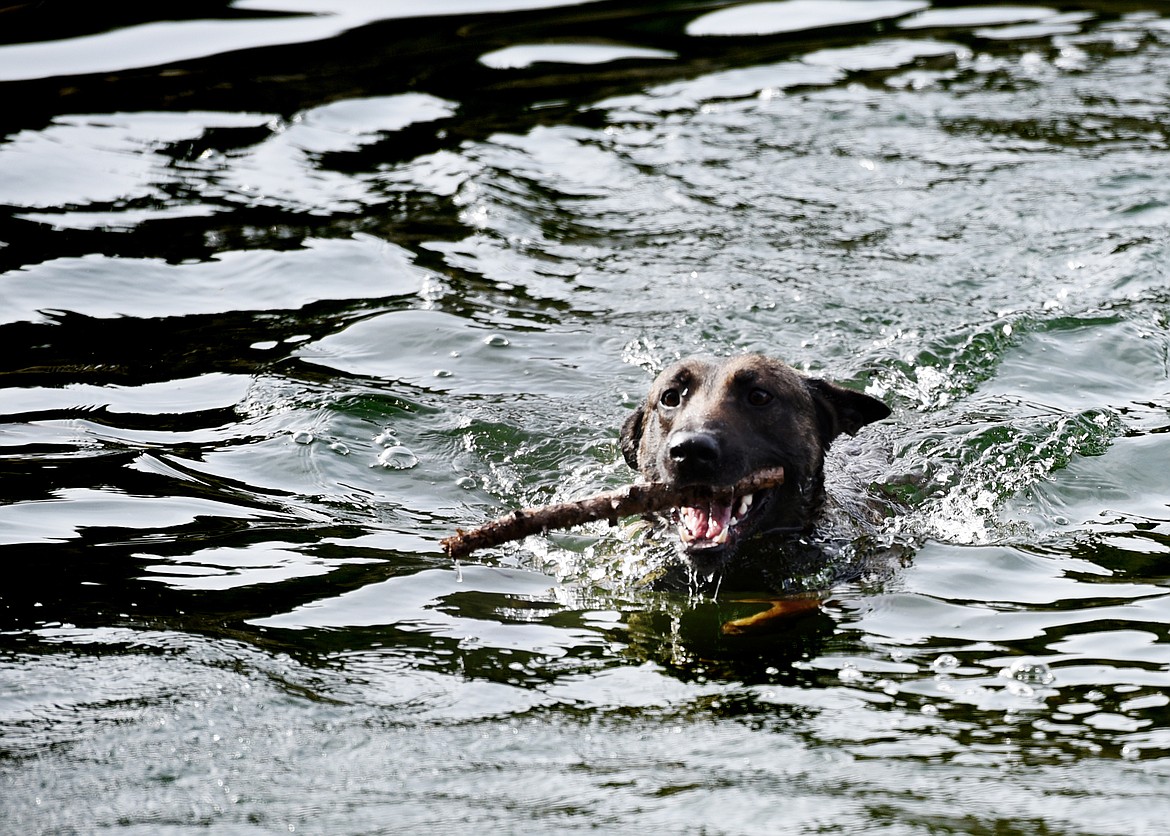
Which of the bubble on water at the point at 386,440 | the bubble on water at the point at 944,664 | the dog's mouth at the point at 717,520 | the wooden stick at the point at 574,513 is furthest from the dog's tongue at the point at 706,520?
the bubble on water at the point at 386,440

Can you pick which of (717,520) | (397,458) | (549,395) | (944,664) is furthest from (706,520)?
(549,395)

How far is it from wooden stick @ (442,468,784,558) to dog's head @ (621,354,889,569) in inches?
4.7

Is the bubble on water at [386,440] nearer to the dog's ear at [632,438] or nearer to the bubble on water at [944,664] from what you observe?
the dog's ear at [632,438]

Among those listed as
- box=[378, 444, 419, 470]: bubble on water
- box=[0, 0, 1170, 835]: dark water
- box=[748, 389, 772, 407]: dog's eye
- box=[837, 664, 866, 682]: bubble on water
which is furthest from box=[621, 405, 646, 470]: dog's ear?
box=[837, 664, 866, 682]: bubble on water

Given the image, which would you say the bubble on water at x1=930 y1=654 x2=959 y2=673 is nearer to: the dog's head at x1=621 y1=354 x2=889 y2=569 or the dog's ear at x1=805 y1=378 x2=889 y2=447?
the dog's head at x1=621 y1=354 x2=889 y2=569

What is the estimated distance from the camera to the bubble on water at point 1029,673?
4820 mm

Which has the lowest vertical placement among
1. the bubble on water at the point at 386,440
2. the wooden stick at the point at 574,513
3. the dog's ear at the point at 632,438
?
the bubble on water at the point at 386,440

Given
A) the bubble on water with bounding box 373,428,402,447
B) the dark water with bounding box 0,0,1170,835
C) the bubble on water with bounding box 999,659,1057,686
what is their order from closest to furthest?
the dark water with bounding box 0,0,1170,835, the bubble on water with bounding box 999,659,1057,686, the bubble on water with bounding box 373,428,402,447

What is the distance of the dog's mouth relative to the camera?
5816mm

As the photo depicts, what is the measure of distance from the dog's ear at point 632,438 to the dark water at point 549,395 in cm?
60

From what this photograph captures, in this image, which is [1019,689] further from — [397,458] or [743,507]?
[397,458]

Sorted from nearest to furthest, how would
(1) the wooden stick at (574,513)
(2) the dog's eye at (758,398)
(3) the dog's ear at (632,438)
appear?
(1) the wooden stick at (574,513) < (2) the dog's eye at (758,398) < (3) the dog's ear at (632,438)

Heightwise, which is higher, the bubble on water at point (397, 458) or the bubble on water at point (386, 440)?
the bubble on water at point (386, 440)

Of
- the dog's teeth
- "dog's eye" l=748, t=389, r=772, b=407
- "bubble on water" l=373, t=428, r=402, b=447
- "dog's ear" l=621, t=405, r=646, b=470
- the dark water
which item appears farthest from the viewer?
"bubble on water" l=373, t=428, r=402, b=447
